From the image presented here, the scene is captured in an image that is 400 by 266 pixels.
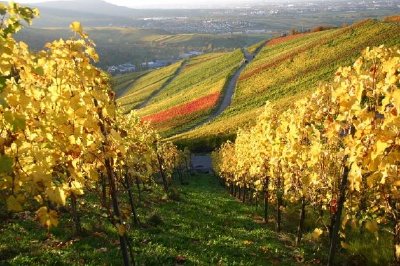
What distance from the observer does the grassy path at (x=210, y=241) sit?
49.1ft

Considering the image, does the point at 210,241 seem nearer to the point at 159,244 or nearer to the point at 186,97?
the point at 159,244

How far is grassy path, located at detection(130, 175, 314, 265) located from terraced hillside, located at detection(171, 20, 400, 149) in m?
42.3

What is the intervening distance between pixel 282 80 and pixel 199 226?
67.5 meters

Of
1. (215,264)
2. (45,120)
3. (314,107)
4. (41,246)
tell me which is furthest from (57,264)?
(314,107)

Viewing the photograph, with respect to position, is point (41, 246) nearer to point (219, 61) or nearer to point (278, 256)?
point (278, 256)

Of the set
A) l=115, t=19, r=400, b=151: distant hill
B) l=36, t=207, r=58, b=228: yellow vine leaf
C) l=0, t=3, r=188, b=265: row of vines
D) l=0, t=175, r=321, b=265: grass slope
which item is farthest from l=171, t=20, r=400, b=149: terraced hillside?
l=36, t=207, r=58, b=228: yellow vine leaf

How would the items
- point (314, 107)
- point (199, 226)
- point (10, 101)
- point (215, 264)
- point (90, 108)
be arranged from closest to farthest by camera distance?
point (10, 101)
point (90, 108)
point (314, 107)
point (215, 264)
point (199, 226)

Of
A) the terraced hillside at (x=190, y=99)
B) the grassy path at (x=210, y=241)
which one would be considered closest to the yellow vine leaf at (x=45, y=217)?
the grassy path at (x=210, y=241)

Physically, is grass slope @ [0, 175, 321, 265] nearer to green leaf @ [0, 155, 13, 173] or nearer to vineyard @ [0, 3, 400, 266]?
vineyard @ [0, 3, 400, 266]

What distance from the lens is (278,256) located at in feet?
54.6

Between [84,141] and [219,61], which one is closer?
[84,141]

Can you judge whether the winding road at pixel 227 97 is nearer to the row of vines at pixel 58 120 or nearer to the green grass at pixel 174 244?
the green grass at pixel 174 244

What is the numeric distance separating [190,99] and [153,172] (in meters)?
79.8

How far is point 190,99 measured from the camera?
4001 inches
